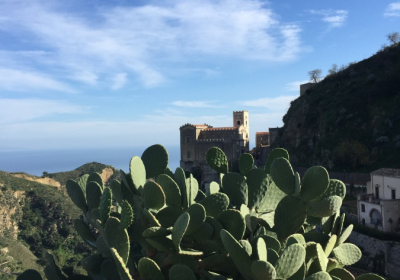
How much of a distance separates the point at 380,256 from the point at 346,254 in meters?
14.6

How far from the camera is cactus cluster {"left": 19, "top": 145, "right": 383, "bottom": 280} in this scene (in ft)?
9.08

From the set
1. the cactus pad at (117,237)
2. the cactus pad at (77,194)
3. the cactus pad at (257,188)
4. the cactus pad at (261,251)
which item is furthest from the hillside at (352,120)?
the cactus pad at (117,237)

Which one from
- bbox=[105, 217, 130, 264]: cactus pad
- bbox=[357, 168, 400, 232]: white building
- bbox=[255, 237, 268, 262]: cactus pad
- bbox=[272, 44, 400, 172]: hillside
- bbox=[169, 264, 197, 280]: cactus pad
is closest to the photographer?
bbox=[255, 237, 268, 262]: cactus pad

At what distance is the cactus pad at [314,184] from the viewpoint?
126 inches

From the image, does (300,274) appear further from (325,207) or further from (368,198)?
(368,198)

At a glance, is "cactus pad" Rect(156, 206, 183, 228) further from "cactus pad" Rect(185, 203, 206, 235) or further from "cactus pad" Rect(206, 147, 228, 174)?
"cactus pad" Rect(206, 147, 228, 174)

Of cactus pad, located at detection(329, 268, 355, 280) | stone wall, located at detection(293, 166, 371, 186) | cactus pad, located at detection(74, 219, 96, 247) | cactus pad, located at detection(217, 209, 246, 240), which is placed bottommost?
stone wall, located at detection(293, 166, 371, 186)

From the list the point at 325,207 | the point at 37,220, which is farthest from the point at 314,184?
the point at 37,220

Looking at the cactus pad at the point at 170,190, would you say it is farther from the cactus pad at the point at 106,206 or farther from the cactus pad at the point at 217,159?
the cactus pad at the point at 217,159

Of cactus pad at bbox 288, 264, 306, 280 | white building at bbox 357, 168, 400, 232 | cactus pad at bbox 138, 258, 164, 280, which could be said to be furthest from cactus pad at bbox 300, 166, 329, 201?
white building at bbox 357, 168, 400, 232

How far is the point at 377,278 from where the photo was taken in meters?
3.53

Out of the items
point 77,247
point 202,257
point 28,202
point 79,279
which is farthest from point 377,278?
point 28,202

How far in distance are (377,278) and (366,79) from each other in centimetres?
3453

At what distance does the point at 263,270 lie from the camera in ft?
8.16
